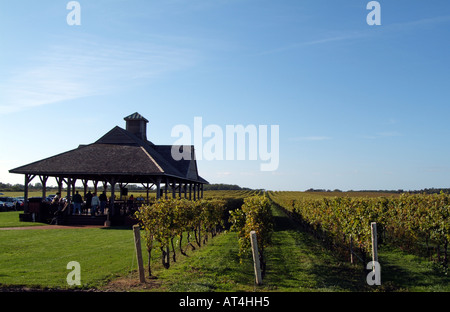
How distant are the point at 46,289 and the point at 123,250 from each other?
16.3ft

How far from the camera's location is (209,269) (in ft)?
32.5

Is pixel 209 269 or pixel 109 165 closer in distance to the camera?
pixel 209 269

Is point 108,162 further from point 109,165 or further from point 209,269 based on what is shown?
point 209,269

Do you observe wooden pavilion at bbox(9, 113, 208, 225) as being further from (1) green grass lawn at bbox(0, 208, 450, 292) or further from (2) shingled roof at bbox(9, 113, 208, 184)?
(1) green grass lawn at bbox(0, 208, 450, 292)

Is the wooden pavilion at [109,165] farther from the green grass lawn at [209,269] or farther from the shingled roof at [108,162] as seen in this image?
the green grass lawn at [209,269]

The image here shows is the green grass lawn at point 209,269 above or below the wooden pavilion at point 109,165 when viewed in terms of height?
Answer: below

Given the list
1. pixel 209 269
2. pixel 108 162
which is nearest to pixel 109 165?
pixel 108 162

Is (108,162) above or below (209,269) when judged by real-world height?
above

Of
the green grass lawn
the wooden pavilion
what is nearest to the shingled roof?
the wooden pavilion

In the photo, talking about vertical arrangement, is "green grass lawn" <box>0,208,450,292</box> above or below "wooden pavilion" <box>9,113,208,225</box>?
below

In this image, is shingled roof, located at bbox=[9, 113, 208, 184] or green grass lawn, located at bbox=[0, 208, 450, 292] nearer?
green grass lawn, located at bbox=[0, 208, 450, 292]

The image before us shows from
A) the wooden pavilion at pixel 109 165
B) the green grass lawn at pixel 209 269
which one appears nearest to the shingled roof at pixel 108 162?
the wooden pavilion at pixel 109 165

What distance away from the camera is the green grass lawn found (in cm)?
839

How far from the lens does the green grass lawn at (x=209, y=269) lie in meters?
8.39
